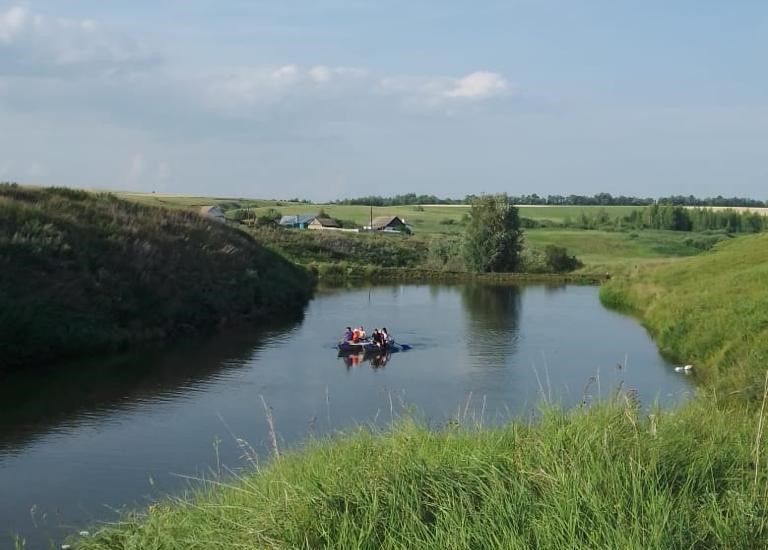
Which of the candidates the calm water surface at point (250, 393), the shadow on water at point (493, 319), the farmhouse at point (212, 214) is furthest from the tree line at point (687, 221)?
the calm water surface at point (250, 393)

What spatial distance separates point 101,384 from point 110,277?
8.72 m

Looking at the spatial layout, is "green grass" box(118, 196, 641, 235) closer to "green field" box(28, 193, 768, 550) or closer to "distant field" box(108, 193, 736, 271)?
"distant field" box(108, 193, 736, 271)

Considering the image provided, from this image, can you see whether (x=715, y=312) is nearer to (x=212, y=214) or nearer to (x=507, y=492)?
(x=507, y=492)

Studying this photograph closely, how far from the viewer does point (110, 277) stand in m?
29.5

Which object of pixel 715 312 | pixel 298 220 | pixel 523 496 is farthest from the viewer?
pixel 298 220

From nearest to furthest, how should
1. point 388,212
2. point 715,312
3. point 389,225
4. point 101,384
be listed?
point 101,384
point 715,312
point 389,225
point 388,212

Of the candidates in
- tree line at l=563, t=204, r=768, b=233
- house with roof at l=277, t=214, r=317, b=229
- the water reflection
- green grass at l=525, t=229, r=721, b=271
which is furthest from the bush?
→ tree line at l=563, t=204, r=768, b=233

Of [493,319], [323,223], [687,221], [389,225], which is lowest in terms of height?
[493,319]

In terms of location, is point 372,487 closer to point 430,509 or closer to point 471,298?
point 430,509

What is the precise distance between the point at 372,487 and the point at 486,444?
63.4 inches

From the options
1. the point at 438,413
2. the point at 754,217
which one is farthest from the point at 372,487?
the point at 754,217

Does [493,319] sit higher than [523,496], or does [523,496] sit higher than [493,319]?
[523,496]

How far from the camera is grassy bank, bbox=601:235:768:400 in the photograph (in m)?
17.4

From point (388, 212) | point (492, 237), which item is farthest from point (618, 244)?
point (388, 212)
